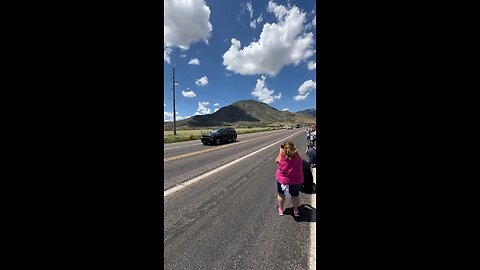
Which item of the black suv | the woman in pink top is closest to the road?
the woman in pink top

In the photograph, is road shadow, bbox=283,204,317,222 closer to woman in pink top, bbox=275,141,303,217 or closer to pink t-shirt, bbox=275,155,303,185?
woman in pink top, bbox=275,141,303,217

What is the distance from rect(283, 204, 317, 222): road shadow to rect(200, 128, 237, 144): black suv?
43.2 ft

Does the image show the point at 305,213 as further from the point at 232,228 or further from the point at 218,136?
the point at 218,136

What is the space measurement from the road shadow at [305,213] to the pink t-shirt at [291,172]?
1.80ft

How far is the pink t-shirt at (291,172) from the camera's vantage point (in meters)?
3.44

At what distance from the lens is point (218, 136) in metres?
17.0

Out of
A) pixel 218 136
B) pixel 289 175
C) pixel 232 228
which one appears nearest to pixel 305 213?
pixel 289 175

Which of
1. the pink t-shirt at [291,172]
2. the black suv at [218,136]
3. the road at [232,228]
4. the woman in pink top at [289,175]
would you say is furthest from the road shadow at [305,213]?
the black suv at [218,136]

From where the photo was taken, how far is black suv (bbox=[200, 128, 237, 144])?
53.9 feet

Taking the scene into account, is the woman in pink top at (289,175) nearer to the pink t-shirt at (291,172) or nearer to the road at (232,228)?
the pink t-shirt at (291,172)

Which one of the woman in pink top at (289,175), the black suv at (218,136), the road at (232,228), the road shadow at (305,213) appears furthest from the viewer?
the black suv at (218,136)
